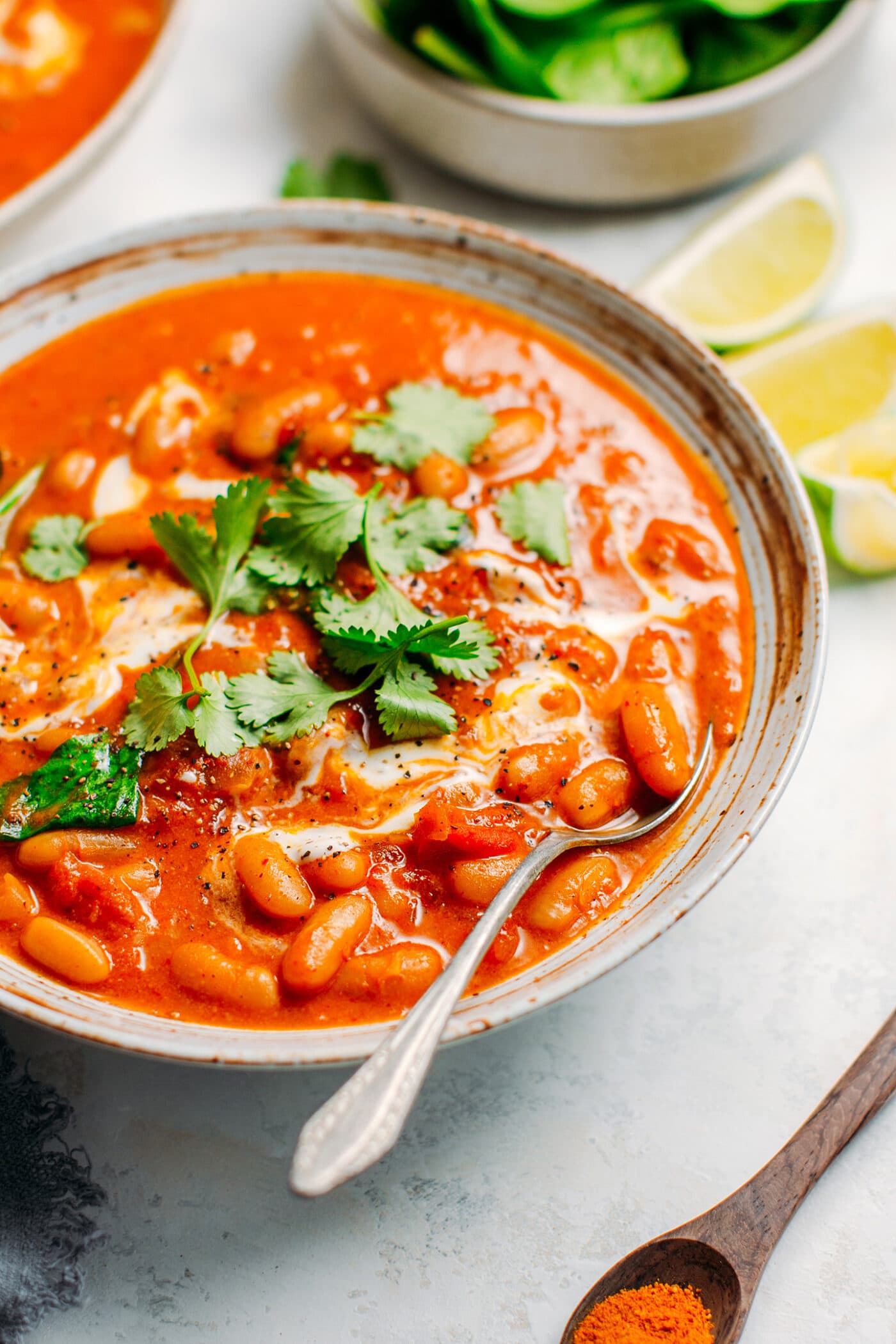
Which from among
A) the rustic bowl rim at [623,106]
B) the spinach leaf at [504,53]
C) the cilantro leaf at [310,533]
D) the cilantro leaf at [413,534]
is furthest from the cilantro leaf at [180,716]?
the spinach leaf at [504,53]

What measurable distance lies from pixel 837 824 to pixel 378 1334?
2.03 m

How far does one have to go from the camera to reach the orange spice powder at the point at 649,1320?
2.94m

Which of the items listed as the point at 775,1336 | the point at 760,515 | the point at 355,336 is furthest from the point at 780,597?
the point at 775,1336

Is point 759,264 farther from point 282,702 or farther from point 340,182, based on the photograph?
point 282,702

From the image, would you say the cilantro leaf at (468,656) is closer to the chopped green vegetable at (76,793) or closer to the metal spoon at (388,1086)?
the metal spoon at (388,1086)

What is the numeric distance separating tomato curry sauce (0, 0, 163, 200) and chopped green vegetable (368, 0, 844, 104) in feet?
3.87

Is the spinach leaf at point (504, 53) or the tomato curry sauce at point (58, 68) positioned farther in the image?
the tomato curry sauce at point (58, 68)

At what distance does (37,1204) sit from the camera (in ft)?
10.2

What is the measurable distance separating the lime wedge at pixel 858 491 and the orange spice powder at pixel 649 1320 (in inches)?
93.9

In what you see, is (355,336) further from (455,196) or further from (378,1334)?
(378,1334)

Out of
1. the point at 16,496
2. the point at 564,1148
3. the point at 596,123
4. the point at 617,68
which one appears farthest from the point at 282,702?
the point at 617,68

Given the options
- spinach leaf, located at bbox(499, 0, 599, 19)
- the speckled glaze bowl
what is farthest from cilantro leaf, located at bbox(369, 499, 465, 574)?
spinach leaf, located at bbox(499, 0, 599, 19)

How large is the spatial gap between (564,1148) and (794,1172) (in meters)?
0.62

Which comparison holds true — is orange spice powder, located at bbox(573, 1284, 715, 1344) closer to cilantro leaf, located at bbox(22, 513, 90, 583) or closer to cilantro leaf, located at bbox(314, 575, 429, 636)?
cilantro leaf, located at bbox(314, 575, 429, 636)
